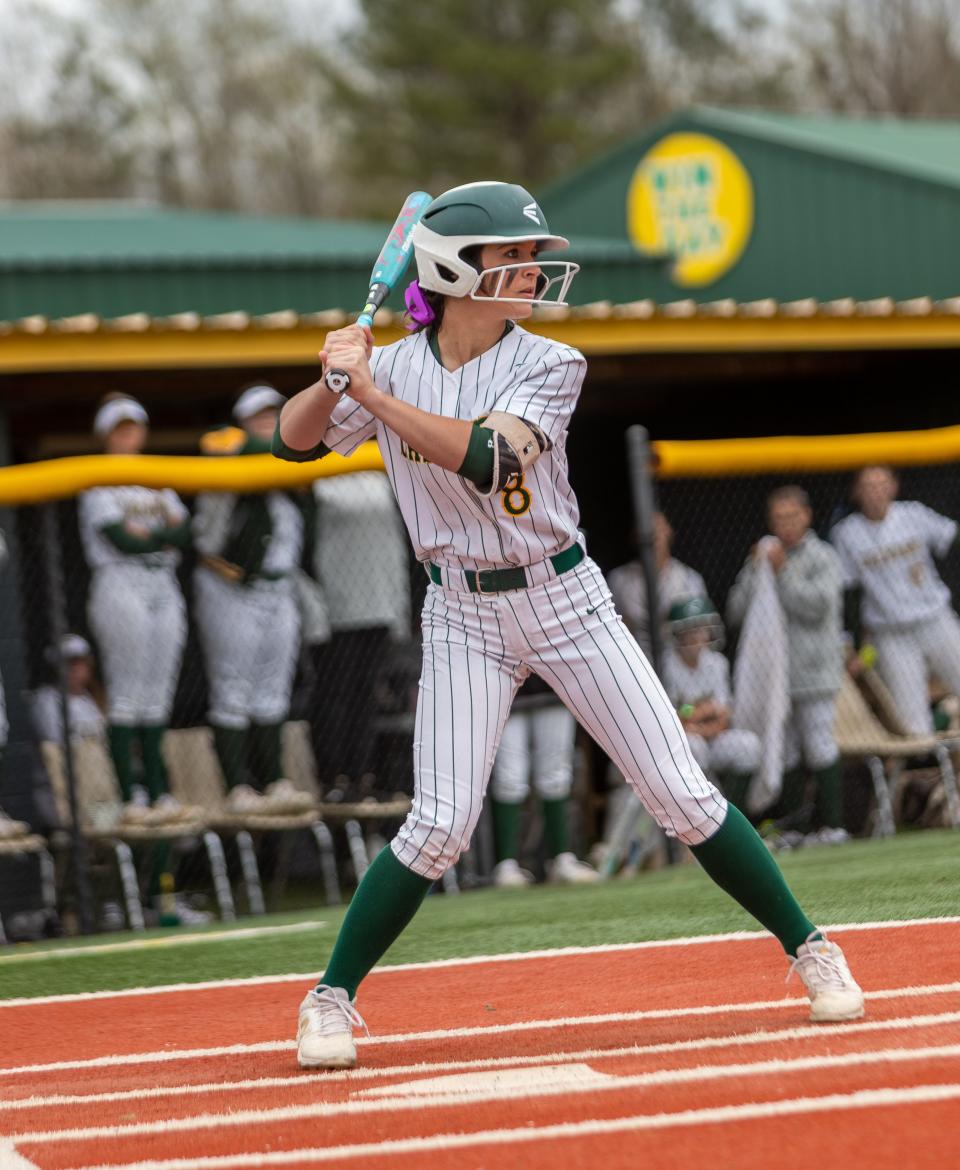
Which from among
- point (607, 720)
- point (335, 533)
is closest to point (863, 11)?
point (335, 533)

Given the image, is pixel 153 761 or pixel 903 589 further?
pixel 903 589

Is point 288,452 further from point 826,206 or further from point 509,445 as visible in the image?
point 826,206

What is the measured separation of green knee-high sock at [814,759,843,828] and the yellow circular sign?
28.1 ft

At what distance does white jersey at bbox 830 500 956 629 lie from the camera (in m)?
9.55

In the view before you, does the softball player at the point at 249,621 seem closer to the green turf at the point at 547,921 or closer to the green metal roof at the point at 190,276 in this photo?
the green turf at the point at 547,921

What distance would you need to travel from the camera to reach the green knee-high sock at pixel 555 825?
8.61 m

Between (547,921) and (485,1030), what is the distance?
235 centimetres

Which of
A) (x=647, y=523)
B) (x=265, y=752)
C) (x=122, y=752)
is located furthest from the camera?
(x=265, y=752)

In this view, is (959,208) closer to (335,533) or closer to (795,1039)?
(335,533)

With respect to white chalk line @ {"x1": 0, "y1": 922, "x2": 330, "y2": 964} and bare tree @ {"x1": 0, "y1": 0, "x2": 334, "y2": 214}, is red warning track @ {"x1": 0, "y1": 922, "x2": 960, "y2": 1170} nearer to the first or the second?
white chalk line @ {"x1": 0, "y1": 922, "x2": 330, "y2": 964}

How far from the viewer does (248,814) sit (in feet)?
27.5

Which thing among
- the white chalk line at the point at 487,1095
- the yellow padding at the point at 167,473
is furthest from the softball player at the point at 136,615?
the white chalk line at the point at 487,1095

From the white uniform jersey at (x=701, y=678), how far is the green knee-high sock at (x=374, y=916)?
4.90 meters

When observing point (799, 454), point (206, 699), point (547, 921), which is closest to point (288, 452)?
point (547, 921)
